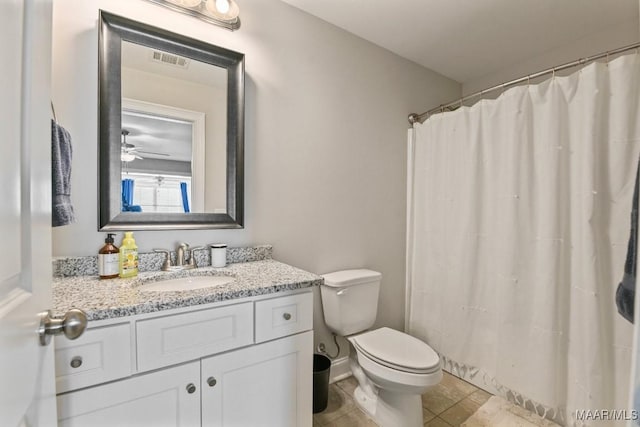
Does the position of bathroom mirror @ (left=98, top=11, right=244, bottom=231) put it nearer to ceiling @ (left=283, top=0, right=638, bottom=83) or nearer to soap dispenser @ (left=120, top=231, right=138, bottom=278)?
soap dispenser @ (left=120, top=231, right=138, bottom=278)

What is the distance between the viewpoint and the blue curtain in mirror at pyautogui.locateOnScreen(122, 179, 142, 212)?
49.6 inches

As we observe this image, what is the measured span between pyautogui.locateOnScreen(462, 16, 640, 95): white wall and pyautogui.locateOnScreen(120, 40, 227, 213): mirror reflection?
2.23 meters

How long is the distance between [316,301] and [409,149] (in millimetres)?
1381

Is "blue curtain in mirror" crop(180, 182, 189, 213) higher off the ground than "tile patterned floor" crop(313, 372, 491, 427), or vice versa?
"blue curtain in mirror" crop(180, 182, 189, 213)

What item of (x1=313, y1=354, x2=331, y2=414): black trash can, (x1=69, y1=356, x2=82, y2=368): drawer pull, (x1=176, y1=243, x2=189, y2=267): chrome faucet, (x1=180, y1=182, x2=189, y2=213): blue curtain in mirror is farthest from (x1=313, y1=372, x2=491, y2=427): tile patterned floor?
(x1=180, y1=182, x2=189, y2=213): blue curtain in mirror

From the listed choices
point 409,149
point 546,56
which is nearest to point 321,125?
point 409,149

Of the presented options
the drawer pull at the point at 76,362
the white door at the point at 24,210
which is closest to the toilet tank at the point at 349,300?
the drawer pull at the point at 76,362

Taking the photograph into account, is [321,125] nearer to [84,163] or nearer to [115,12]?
[115,12]

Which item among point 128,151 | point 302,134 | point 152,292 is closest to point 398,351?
point 152,292

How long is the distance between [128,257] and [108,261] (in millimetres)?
67

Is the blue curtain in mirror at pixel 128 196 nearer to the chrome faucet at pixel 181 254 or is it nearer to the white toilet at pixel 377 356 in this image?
the chrome faucet at pixel 181 254

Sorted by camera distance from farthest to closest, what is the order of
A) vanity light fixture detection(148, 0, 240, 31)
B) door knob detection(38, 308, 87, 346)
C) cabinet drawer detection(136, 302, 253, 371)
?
1. vanity light fixture detection(148, 0, 240, 31)
2. cabinet drawer detection(136, 302, 253, 371)
3. door knob detection(38, 308, 87, 346)

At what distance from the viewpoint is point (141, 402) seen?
89 cm

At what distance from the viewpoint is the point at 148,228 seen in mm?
1296
